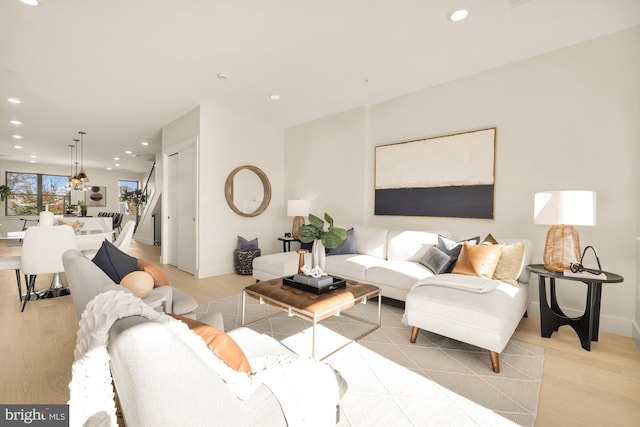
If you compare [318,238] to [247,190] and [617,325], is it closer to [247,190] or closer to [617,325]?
[617,325]

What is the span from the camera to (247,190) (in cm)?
513

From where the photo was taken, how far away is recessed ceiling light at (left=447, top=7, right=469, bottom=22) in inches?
88.8

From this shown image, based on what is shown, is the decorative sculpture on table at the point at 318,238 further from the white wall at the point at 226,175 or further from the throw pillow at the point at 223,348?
the white wall at the point at 226,175

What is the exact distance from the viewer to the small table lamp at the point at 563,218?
228cm

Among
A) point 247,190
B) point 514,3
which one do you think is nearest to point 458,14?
point 514,3

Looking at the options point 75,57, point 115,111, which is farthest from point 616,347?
point 115,111

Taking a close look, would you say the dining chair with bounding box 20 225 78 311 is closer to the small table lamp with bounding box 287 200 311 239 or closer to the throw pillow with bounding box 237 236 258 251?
the throw pillow with bounding box 237 236 258 251

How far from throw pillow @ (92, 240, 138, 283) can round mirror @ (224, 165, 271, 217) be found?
9.34ft

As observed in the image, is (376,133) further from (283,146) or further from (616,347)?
(616,347)

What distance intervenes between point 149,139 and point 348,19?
569 cm

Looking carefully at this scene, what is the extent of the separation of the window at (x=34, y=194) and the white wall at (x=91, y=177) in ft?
0.52

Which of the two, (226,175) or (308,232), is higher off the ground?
(226,175)

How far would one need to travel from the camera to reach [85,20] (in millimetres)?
2416

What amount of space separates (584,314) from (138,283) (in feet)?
10.6
